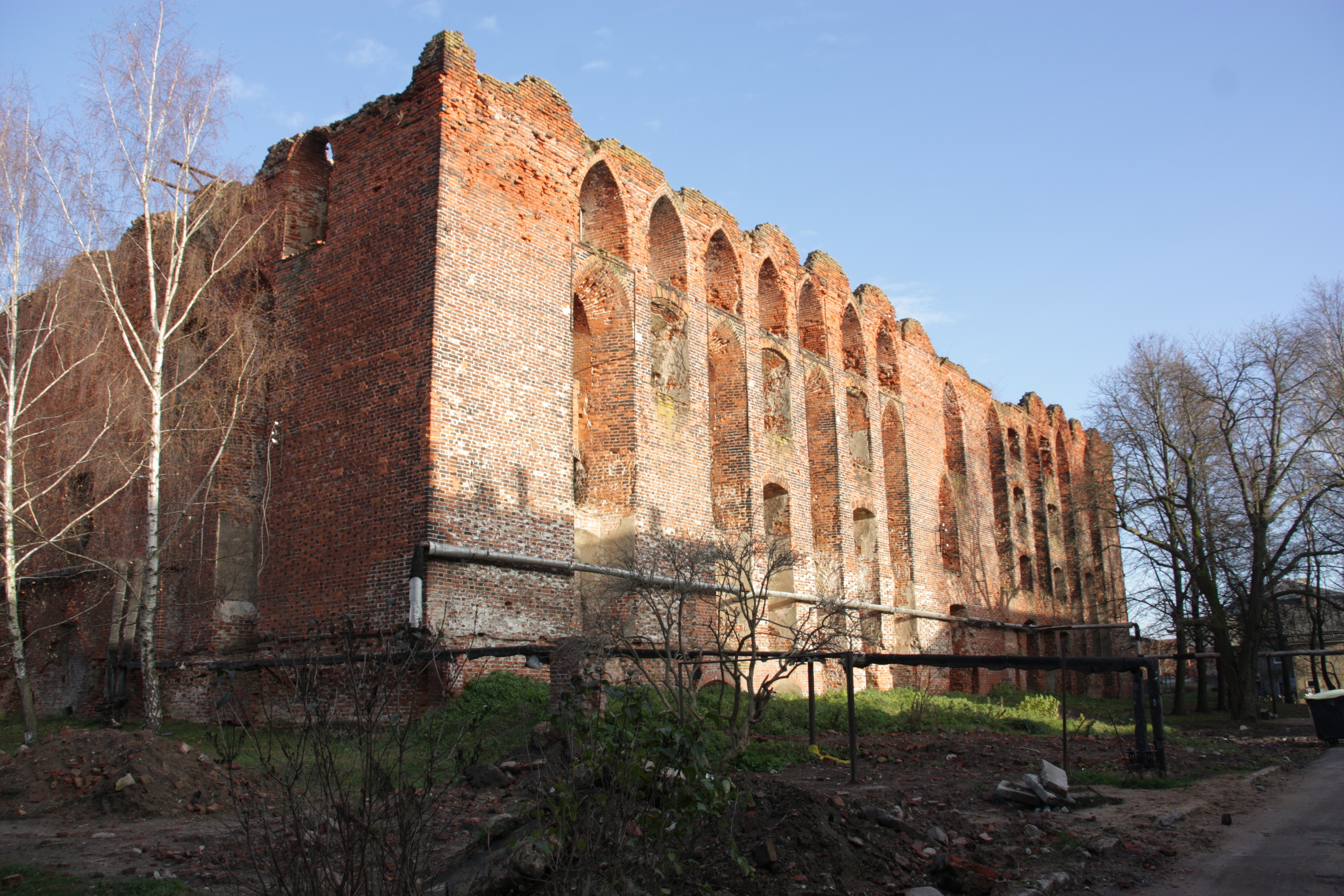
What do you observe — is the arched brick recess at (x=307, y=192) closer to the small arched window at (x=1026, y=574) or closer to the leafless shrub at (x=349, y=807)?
the leafless shrub at (x=349, y=807)

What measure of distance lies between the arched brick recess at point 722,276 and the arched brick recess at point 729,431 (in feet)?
2.49

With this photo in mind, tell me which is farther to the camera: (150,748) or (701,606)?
(701,606)

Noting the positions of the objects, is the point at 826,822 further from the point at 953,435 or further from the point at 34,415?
the point at 953,435

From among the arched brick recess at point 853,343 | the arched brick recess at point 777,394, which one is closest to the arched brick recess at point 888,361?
the arched brick recess at point 853,343

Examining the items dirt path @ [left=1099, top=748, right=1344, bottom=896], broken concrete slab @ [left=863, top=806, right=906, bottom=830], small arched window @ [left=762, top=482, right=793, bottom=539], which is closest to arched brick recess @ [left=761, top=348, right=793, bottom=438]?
small arched window @ [left=762, top=482, right=793, bottom=539]

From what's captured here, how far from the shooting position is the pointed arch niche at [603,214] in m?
Answer: 16.4

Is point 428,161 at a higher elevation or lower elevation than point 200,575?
higher

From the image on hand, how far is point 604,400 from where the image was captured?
1573cm

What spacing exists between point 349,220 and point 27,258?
13.9 ft

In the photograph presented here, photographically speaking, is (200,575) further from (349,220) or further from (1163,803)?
(1163,803)

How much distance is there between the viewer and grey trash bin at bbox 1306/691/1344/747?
45.0ft

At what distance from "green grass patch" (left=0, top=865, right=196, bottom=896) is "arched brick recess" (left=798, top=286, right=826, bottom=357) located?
18081 mm

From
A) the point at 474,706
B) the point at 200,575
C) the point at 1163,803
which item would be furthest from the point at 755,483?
the point at 1163,803

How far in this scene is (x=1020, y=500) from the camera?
1209 inches
